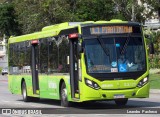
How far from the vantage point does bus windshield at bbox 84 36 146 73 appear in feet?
59.1

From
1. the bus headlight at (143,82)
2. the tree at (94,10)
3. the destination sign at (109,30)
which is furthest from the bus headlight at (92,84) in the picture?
the tree at (94,10)

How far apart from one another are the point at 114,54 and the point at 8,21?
7511cm

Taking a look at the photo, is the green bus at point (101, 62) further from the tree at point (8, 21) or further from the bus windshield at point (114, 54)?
the tree at point (8, 21)

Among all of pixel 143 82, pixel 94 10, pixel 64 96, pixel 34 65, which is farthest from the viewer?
pixel 94 10

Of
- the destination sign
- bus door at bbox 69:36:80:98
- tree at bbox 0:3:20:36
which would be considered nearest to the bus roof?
the destination sign

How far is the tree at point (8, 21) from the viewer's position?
300ft

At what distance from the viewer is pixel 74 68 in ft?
61.9

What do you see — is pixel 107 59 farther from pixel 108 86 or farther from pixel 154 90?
pixel 154 90

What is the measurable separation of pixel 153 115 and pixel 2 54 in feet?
392

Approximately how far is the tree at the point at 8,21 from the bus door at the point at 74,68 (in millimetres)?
72381

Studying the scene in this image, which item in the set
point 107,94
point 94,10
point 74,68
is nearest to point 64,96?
point 74,68

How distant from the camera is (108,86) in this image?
58.9 ft

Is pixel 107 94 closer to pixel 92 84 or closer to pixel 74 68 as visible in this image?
pixel 92 84

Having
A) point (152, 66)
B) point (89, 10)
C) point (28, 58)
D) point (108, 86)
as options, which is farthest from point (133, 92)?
point (89, 10)
